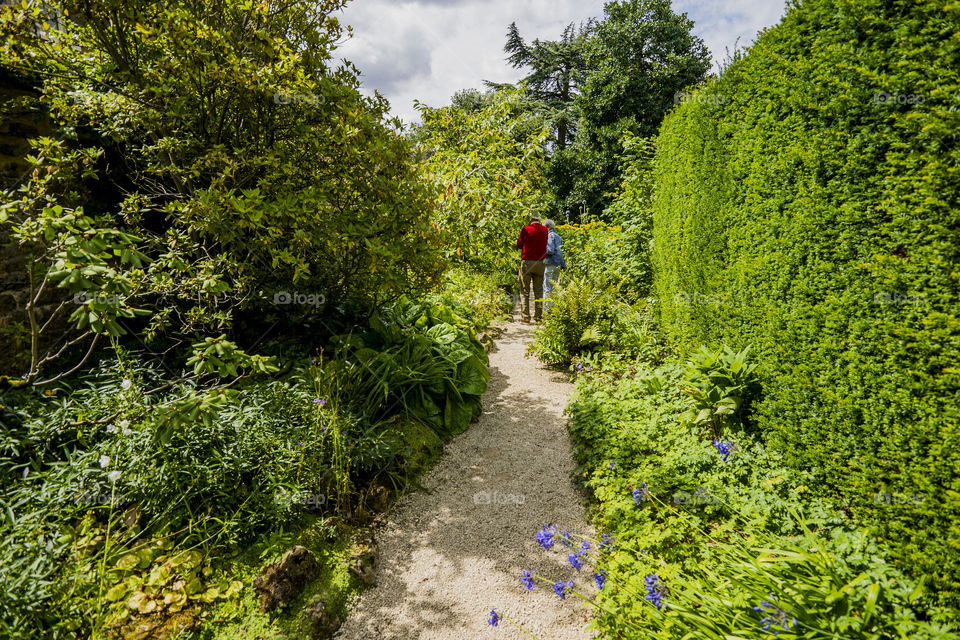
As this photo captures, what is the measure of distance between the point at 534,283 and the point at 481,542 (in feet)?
21.7

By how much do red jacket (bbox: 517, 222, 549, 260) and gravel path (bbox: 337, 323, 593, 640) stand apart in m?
4.31

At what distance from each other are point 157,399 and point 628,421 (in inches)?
166

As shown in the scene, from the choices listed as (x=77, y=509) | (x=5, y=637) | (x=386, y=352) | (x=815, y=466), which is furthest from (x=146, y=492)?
(x=815, y=466)

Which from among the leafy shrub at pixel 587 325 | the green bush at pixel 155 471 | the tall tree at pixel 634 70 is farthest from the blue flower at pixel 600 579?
the tall tree at pixel 634 70

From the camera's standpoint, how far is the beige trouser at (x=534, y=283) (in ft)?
29.0

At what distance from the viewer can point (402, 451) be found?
13.0ft

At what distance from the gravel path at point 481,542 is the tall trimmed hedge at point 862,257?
178cm

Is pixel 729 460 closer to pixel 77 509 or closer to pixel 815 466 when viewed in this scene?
pixel 815 466

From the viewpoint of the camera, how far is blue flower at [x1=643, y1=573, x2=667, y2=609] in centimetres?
213

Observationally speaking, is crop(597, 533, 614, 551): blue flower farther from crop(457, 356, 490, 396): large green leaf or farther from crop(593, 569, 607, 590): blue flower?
crop(457, 356, 490, 396): large green leaf

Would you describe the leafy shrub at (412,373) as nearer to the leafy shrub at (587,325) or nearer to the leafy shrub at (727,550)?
the leafy shrub at (587,325)

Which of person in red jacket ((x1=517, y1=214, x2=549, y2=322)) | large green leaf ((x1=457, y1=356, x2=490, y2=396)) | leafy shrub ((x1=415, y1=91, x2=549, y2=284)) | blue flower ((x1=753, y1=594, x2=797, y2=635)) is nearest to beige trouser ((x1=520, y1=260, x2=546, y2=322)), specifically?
person in red jacket ((x1=517, y1=214, x2=549, y2=322))

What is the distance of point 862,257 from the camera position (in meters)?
2.29

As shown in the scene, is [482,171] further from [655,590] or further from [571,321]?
[655,590]
